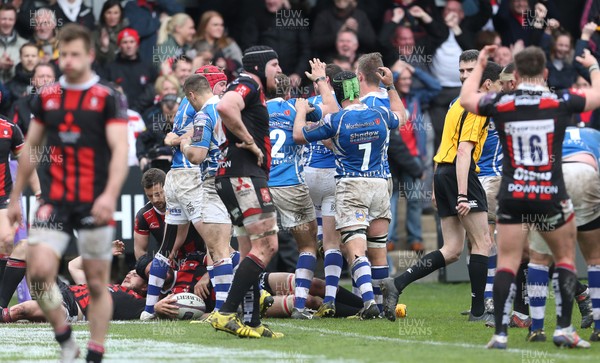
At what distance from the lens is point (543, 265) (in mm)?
9742

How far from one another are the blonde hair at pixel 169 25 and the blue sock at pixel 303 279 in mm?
7138

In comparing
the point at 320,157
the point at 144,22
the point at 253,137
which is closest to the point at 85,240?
the point at 253,137

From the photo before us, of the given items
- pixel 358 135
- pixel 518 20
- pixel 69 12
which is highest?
pixel 518 20

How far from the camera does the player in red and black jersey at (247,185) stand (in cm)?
992

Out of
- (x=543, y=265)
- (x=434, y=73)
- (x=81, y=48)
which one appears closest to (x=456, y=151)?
(x=543, y=265)

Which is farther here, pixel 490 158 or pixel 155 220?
pixel 155 220

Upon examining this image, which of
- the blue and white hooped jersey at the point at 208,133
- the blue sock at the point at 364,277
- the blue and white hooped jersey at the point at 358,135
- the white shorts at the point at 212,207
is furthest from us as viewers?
the blue sock at the point at 364,277

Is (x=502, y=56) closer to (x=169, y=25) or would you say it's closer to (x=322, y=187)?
(x=169, y=25)

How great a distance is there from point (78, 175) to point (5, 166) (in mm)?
5280

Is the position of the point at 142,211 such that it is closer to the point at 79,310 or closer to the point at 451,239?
the point at 79,310

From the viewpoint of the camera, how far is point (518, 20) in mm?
20547

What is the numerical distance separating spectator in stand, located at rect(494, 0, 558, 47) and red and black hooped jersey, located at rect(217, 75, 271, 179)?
10927mm

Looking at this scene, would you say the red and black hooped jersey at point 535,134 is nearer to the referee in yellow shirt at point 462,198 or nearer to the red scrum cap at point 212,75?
the referee in yellow shirt at point 462,198

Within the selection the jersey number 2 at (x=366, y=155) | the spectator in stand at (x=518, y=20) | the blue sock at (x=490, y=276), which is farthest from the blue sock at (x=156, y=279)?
the spectator in stand at (x=518, y=20)
